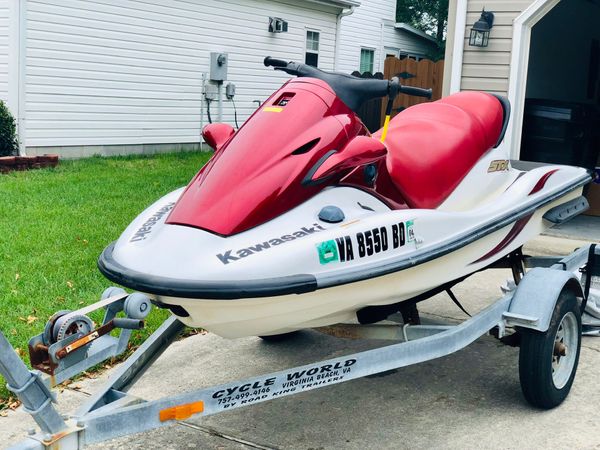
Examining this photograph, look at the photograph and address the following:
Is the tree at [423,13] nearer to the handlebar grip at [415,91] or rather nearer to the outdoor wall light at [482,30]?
the outdoor wall light at [482,30]

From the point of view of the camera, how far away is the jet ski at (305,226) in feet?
9.91

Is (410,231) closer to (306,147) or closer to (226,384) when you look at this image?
(306,147)

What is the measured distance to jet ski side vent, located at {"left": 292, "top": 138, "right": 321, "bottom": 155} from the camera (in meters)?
3.35

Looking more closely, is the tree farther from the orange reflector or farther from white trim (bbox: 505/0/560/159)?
the orange reflector

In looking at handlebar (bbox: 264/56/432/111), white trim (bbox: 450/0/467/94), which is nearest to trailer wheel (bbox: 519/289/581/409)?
handlebar (bbox: 264/56/432/111)

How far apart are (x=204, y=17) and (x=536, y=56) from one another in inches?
287

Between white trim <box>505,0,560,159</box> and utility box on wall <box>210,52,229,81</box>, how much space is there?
29.4 feet

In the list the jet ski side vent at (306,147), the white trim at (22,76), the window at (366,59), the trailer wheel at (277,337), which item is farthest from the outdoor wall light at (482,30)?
the window at (366,59)

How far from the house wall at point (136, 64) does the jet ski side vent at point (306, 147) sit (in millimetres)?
10317

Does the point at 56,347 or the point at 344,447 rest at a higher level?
the point at 56,347

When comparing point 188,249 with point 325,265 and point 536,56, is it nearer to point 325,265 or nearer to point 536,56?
point 325,265

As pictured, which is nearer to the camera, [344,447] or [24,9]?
[344,447]

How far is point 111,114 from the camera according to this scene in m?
14.3

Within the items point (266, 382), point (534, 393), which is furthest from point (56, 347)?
point (534, 393)
